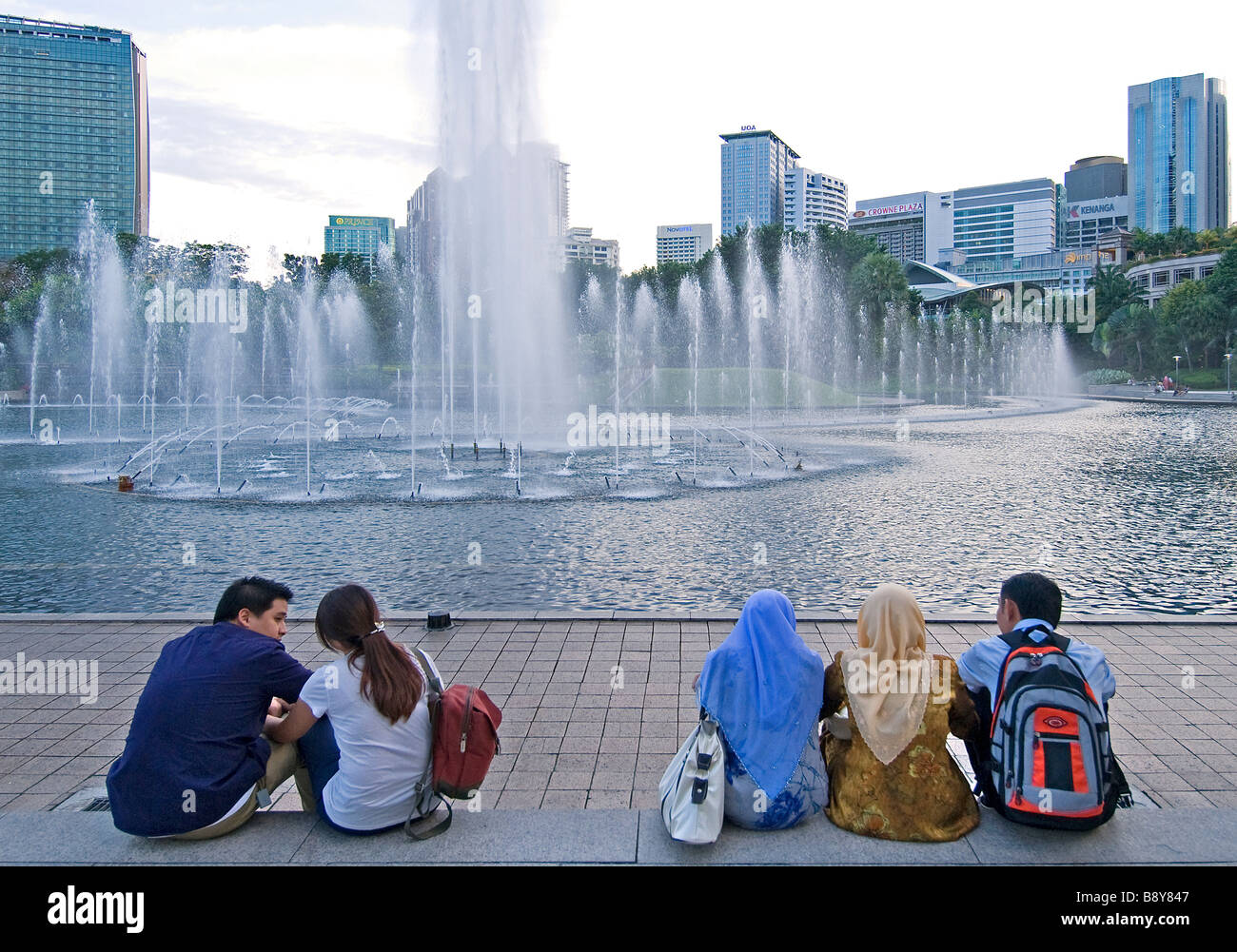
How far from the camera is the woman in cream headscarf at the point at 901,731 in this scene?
12.0 feet

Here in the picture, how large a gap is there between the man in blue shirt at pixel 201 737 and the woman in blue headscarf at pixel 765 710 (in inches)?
63.9

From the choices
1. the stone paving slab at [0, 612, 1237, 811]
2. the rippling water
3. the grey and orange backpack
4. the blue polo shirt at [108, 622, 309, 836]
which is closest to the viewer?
the grey and orange backpack

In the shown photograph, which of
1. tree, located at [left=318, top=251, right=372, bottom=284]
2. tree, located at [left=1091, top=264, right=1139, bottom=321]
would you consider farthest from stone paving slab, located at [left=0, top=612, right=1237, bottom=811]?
tree, located at [left=1091, top=264, right=1139, bottom=321]

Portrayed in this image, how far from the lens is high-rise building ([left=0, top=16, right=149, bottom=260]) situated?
309ft

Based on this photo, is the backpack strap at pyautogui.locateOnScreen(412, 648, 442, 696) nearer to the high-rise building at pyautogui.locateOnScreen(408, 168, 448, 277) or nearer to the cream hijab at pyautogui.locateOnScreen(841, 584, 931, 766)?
the cream hijab at pyautogui.locateOnScreen(841, 584, 931, 766)

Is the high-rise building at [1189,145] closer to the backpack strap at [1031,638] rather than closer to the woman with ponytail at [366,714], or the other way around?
the backpack strap at [1031,638]

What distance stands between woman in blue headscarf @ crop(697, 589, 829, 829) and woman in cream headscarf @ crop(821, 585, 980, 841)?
0.18 m

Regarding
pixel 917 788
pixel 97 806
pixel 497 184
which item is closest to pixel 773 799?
pixel 917 788

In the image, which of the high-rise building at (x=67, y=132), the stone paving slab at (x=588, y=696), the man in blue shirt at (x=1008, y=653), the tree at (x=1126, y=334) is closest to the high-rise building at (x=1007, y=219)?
the tree at (x=1126, y=334)

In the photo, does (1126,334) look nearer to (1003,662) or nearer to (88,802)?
(1003,662)

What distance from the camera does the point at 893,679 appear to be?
3662 millimetres

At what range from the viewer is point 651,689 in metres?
6.45
